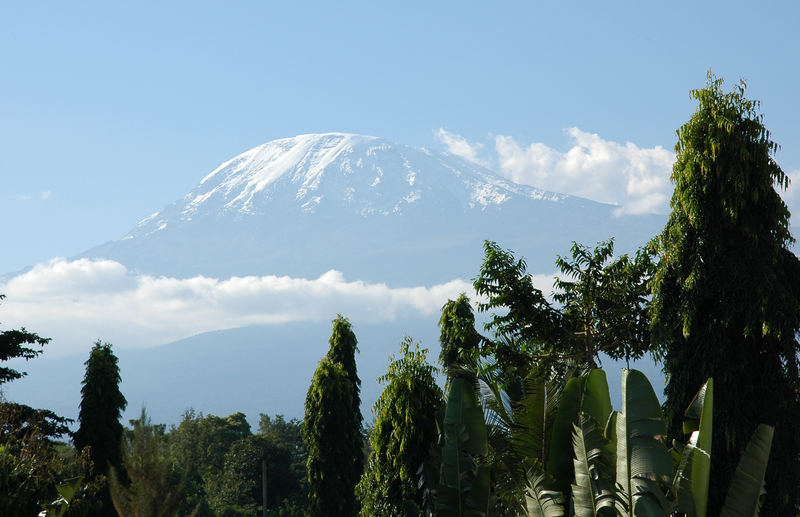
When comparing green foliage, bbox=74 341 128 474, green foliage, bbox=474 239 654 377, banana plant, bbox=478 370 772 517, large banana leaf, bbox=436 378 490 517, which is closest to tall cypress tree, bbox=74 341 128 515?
green foliage, bbox=74 341 128 474

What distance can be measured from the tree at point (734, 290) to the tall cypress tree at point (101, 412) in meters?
18.3

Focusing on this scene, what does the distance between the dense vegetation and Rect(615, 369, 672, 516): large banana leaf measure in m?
0.02

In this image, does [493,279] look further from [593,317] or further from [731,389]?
[731,389]

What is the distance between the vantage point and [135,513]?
9.74 m

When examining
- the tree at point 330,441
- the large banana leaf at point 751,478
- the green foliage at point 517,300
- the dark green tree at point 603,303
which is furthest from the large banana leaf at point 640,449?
the tree at point 330,441

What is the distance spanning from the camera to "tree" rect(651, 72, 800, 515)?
48.8 feet

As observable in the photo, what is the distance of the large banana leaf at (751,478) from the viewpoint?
36.2 feet

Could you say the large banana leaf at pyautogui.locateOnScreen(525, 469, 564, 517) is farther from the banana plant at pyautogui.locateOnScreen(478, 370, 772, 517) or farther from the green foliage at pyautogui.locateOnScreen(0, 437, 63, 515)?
the green foliage at pyautogui.locateOnScreen(0, 437, 63, 515)

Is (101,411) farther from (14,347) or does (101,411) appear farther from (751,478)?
(751,478)

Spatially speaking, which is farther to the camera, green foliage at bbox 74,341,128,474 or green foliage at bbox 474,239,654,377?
green foliage at bbox 74,341,128,474

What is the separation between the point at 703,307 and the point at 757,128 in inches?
134

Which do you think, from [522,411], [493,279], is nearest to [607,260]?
[493,279]

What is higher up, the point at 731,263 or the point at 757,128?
the point at 757,128

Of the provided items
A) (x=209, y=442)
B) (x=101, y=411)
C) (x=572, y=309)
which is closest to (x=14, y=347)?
(x=101, y=411)
